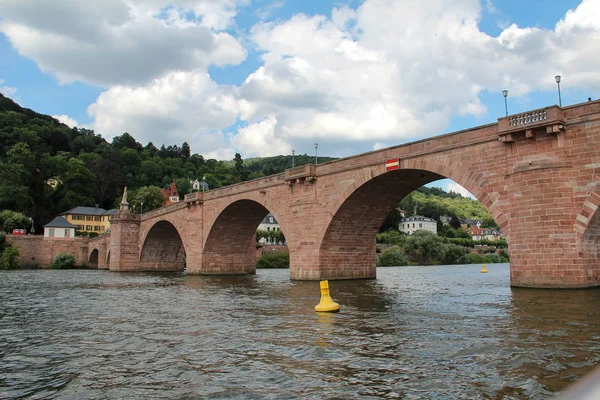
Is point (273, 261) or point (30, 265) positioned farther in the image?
point (273, 261)

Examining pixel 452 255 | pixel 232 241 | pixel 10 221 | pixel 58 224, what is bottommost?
pixel 452 255

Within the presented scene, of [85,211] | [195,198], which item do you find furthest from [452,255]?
[85,211]

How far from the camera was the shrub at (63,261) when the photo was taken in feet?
204

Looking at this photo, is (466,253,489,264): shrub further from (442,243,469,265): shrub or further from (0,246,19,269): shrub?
(0,246,19,269): shrub

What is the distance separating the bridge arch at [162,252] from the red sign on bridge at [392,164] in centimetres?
3459

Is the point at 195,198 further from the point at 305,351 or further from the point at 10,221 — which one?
the point at 10,221

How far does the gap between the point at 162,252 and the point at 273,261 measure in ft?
41.9

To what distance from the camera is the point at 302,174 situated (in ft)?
94.1

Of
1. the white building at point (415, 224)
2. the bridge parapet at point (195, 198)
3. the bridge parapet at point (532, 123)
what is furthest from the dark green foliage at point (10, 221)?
the white building at point (415, 224)

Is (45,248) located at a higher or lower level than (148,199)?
lower

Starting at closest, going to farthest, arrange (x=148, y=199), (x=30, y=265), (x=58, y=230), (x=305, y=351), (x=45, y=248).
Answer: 1. (x=305, y=351)
2. (x=30, y=265)
3. (x=45, y=248)
4. (x=58, y=230)
5. (x=148, y=199)

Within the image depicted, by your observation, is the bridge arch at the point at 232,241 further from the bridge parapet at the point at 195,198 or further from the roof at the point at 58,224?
the roof at the point at 58,224

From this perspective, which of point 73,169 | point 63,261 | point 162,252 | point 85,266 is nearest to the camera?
point 162,252

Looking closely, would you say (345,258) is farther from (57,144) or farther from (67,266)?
(57,144)
